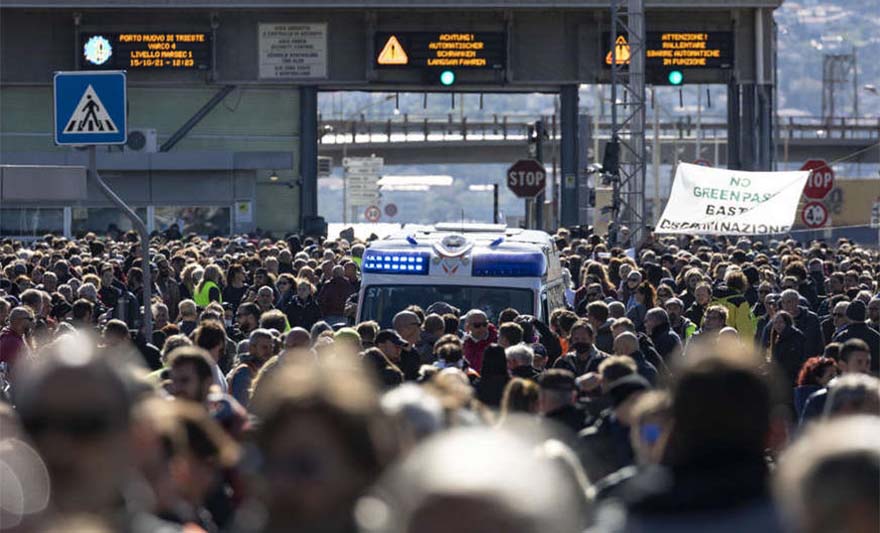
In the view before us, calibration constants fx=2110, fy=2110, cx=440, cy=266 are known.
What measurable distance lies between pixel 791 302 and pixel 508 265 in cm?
245

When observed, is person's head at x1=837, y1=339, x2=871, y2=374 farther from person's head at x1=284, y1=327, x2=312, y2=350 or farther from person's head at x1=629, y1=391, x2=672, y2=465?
person's head at x1=629, y1=391, x2=672, y2=465

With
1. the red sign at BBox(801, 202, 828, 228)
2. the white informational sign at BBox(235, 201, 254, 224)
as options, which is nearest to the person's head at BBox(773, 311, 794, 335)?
the red sign at BBox(801, 202, 828, 228)

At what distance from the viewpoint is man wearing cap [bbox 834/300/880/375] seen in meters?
15.3

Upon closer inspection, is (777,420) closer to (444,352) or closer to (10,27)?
(444,352)

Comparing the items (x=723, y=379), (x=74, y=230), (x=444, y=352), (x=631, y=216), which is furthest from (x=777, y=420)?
(x=74, y=230)

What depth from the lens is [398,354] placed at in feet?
45.1

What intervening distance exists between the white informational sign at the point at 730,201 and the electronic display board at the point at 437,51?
536 inches

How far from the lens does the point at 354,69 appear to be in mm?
43656

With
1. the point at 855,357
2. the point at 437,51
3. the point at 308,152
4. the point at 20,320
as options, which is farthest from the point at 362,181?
the point at 855,357

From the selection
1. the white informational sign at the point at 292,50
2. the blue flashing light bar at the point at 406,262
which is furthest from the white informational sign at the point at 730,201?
the white informational sign at the point at 292,50

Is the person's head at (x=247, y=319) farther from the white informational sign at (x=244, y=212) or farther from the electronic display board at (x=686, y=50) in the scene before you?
the white informational sign at (x=244, y=212)

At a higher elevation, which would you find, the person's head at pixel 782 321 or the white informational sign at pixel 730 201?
the white informational sign at pixel 730 201

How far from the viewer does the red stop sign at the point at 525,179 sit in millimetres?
39562

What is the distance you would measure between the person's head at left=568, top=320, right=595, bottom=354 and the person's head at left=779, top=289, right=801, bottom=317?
2.97 metres
